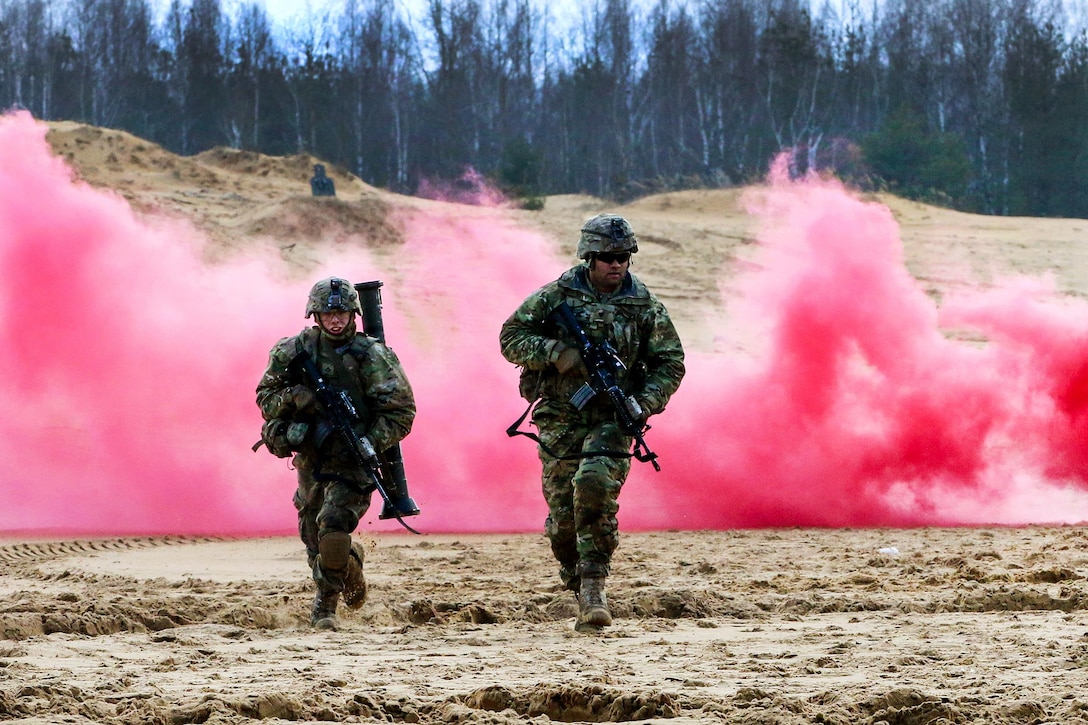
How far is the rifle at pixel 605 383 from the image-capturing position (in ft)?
27.1

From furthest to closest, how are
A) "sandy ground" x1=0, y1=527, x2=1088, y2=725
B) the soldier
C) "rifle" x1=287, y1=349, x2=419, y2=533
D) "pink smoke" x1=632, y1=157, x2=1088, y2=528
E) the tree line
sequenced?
the tree line → the soldier → "pink smoke" x1=632, y1=157, x2=1088, y2=528 → "rifle" x1=287, y1=349, x2=419, y2=533 → "sandy ground" x1=0, y1=527, x2=1088, y2=725

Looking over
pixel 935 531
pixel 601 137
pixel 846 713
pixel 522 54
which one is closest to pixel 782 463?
pixel 935 531

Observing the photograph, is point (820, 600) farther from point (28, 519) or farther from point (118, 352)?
point (118, 352)

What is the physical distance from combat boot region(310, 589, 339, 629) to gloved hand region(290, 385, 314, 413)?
848 mm

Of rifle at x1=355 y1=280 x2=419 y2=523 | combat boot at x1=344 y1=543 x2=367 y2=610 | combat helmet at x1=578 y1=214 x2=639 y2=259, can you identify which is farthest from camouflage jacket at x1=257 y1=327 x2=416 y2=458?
combat helmet at x1=578 y1=214 x2=639 y2=259

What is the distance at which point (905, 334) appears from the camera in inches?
561

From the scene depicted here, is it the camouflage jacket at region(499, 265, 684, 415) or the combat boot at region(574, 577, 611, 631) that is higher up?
the camouflage jacket at region(499, 265, 684, 415)

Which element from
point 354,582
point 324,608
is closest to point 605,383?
point 354,582

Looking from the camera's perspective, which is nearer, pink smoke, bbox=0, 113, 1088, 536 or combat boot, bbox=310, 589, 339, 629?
combat boot, bbox=310, 589, 339, 629

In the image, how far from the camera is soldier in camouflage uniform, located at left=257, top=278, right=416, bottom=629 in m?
8.27

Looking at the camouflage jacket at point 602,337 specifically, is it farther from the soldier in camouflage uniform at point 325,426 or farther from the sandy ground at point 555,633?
the sandy ground at point 555,633

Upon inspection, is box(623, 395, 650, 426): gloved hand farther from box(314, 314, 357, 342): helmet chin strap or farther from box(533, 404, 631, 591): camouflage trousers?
box(314, 314, 357, 342): helmet chin strap

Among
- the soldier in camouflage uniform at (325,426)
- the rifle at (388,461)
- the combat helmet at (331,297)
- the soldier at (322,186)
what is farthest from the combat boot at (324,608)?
the soldier at (322,186)

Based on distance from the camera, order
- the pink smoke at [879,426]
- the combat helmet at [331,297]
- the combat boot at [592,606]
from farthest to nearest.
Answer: the pink smoke at [879,426] → the combat helmet at [331,297] → the combat boot at [592,606]
